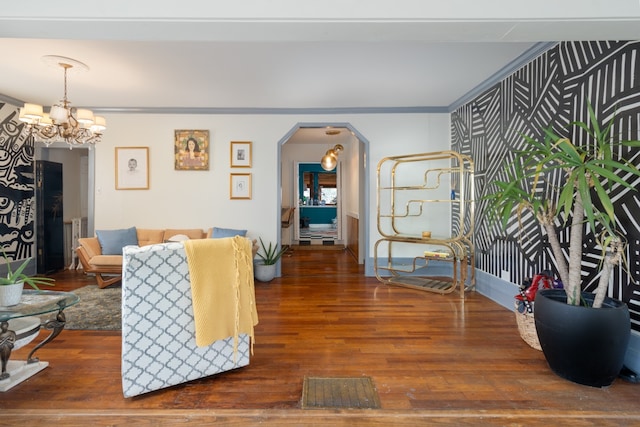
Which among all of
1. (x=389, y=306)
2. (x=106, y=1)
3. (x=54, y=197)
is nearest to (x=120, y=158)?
(x=54, y=197)

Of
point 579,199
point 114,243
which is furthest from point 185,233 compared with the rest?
point 579,199

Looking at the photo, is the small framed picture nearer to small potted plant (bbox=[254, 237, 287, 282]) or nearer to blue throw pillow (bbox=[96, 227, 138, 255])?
small potted plant (bbox=[254, 237, 287, 282])

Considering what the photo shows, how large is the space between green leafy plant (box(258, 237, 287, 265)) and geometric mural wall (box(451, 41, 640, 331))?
2.59 m

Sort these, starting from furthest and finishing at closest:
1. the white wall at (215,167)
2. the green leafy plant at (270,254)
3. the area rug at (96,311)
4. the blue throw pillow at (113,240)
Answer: the white wall at (215,167) < the green leafy plant at (270,254) < the blue throw pillow at (113,240) < the area rug at (96,311)

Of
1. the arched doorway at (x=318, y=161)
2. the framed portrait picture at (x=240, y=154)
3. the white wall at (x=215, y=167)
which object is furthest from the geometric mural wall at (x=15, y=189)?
the arched doorway at (x=318, y=161)

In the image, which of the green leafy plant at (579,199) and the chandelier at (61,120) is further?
the chandelier at (61,120)

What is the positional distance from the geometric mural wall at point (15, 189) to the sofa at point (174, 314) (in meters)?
3.96

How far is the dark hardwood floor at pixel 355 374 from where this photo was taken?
1.63 meters

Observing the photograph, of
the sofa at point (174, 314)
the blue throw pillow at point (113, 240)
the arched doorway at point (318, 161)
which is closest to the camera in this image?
the sofa at point (174, 314)

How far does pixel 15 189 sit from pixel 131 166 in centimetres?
145

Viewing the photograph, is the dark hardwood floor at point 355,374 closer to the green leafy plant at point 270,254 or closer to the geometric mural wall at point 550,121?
the geometric mural wall at point 550,121

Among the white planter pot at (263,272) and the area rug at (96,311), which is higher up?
the white planter pot at (263,272)

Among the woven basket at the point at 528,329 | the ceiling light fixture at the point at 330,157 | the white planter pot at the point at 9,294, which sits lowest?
the woven basket at the point at 528,329

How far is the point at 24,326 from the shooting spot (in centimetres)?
194
